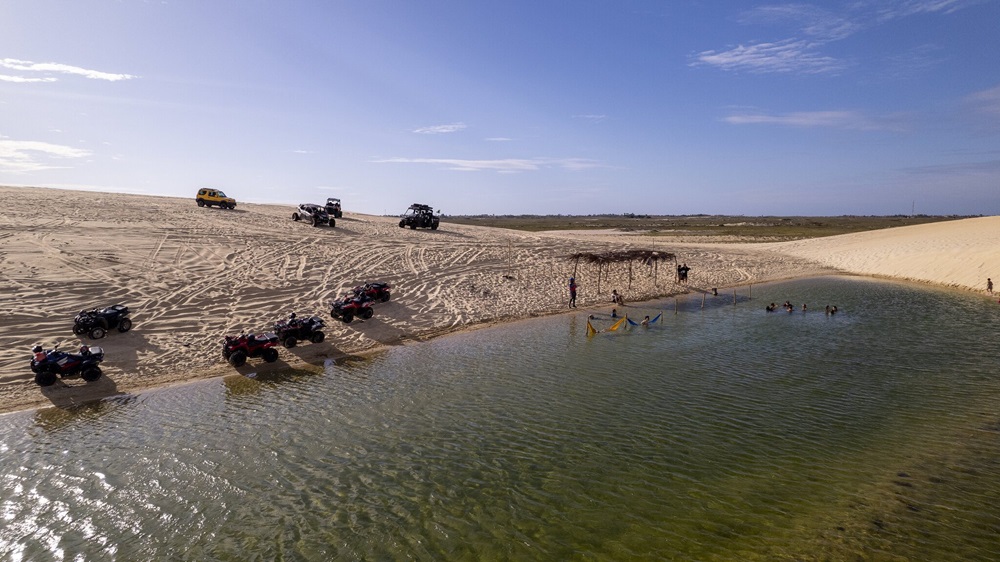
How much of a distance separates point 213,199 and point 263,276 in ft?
96.6

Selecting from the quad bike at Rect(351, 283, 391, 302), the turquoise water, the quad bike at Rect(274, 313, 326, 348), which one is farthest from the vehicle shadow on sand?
the quad bike at Rect(351, 283, 391, 302)

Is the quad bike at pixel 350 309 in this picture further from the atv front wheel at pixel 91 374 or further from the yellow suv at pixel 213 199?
the yellow suv at pixel 213 199

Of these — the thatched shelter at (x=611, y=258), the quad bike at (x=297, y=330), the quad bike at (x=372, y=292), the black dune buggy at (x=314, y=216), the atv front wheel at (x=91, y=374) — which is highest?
the black dune buggy at (x=314, y=216)

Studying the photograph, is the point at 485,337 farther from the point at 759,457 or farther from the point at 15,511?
the point at 15,511

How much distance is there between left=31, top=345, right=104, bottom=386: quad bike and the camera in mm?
15141

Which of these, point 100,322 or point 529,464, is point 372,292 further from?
point 529,464

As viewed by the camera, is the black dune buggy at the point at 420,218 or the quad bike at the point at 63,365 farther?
the black dune buggy at the point at 420,218

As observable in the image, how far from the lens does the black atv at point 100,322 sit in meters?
18.1

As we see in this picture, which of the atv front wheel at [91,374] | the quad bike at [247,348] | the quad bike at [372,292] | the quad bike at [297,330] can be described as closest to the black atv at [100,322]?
the atv front wheel at [91,374]

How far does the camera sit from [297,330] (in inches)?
780

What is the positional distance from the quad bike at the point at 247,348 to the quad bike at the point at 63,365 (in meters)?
3.71

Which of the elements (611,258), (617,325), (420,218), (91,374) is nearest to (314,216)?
(420,218)

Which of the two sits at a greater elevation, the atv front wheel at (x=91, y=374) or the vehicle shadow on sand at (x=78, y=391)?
the atv front wheel at (x=91, y=374)

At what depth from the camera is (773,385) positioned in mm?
16281
